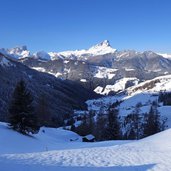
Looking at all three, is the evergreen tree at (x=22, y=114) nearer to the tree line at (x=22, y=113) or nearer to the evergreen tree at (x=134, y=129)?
the tree line at (x=22, y=113)

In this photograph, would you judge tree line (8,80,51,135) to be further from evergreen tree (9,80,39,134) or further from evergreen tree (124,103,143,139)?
evergreen tree (124,103,143,139)

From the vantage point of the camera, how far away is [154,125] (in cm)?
7638

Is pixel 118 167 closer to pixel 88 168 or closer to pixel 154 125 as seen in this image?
pixel 88 168

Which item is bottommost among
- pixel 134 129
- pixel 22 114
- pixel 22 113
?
pixel 134 129

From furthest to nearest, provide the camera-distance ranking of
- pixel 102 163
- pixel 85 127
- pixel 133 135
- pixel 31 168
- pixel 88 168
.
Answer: pixel 85 127
pixel 133 135
pixel 102 163
pixel 88 168
pixel 31 168

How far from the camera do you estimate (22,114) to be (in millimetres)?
49844

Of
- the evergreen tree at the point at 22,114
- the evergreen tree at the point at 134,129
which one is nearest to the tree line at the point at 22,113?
the evergreen tree at the point at 22,114

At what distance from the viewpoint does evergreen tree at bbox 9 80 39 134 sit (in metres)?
49.8

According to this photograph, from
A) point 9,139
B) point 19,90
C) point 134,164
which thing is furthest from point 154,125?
point 134,164

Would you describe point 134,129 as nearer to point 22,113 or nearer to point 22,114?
point 22,114

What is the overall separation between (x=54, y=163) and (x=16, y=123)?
1216 inches

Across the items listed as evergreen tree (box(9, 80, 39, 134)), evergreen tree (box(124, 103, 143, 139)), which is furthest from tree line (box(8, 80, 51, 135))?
evergreen tree (box(124, 103, 143, 139))

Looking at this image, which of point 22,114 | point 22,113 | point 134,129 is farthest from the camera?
point 134,129

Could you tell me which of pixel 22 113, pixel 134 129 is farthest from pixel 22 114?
pixel 134 129
